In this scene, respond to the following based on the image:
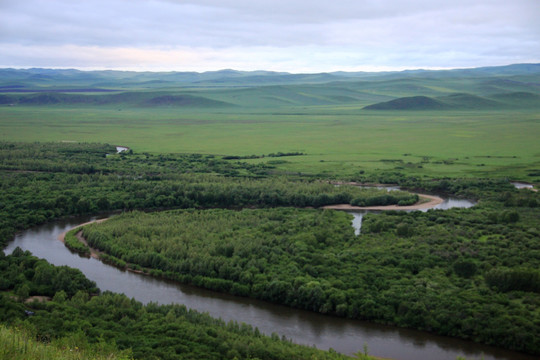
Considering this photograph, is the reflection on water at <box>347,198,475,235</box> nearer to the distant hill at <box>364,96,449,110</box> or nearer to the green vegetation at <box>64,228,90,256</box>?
the green vegetation at <box>64,228,90,256</box>

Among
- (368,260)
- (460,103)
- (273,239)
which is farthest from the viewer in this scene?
(460,103)

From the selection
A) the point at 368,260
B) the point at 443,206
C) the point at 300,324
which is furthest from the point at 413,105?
the point at 300,324

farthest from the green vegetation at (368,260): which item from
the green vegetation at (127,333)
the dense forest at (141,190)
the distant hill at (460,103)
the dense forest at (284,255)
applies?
the distant hill at (460,103)

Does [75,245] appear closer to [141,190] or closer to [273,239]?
[273,239]

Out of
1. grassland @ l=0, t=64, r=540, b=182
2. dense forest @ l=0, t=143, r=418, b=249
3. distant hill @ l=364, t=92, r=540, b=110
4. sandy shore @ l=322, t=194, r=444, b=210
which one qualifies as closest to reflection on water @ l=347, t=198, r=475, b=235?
sandy shore @ l=322, t=194, r=444, b=210

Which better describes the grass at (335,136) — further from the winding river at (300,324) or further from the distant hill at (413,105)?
the winding river at (300,324)

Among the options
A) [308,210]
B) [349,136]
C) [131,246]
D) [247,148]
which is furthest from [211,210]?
[349,136]

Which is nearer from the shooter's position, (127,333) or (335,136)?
(127,333)
